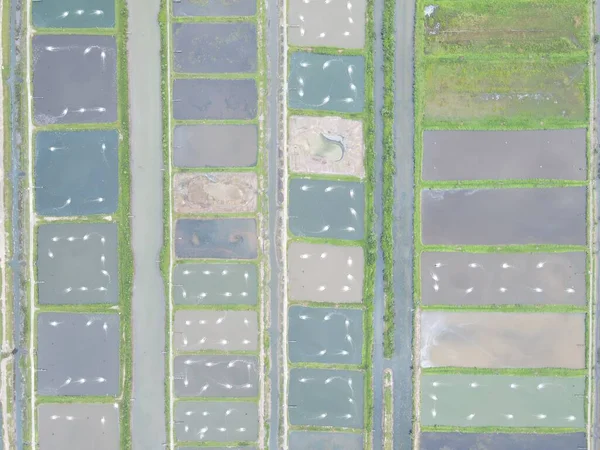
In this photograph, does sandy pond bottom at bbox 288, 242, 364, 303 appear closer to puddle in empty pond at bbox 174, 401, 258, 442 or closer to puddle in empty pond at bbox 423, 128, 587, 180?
puddle in empty pond at bbox 423, 128, 587, 180

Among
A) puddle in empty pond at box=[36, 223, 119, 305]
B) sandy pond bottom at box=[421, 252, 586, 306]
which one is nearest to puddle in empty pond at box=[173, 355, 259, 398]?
puddle in empty pond at box=[36, 223, 119, 305]

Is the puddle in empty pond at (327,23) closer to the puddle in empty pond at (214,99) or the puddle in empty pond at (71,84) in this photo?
the puddle in empty pond at (214,99)

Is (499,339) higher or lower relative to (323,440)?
higher

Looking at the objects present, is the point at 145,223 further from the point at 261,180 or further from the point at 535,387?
the point at 535,387

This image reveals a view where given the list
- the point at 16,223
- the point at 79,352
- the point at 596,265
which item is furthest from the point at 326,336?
the point at 16,223

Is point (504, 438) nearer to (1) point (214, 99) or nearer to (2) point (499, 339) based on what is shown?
(2) point (499, 339)

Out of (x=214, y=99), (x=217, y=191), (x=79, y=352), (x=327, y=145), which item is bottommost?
(x=79, y=352)

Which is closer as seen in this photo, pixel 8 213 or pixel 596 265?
pixel 596 265

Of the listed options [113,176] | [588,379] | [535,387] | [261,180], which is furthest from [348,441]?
[113,176]
